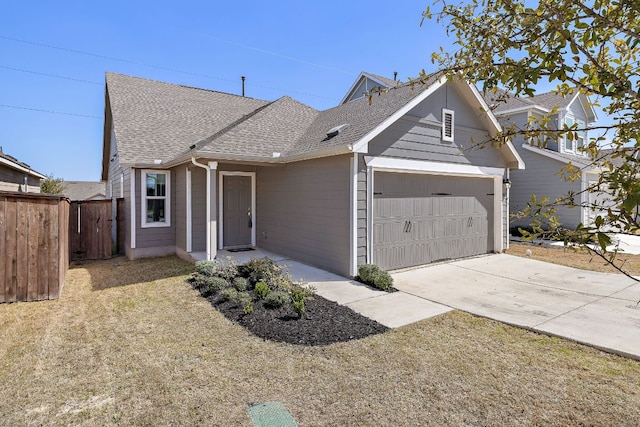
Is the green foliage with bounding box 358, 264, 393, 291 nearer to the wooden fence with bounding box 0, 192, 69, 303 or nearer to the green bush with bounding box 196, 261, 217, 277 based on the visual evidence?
the green bush with bounding box 196, 261, 217, 277

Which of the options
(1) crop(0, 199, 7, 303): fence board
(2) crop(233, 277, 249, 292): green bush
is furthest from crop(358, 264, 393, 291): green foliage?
(1) crop(0, 199, 7, 303): fence board

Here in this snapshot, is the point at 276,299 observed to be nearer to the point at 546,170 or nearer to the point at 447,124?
the point at 447,124

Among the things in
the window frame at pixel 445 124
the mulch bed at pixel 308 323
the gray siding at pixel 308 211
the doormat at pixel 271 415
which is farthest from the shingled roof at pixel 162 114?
the doormat at pixel 271 415

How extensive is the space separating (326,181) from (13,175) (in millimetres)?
12029

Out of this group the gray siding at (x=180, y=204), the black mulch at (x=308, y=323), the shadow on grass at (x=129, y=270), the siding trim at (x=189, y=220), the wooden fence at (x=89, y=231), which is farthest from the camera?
the wooden fence at (x=89, y=231)

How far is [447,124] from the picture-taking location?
901 centimetres

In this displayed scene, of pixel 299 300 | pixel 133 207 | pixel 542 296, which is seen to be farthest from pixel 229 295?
pixel 133 207

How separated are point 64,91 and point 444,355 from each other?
26.5 metres

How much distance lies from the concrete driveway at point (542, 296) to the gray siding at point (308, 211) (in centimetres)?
170

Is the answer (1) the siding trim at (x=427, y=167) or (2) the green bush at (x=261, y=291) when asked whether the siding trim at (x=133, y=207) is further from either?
(1) the siding trim at (x=427, y=167)

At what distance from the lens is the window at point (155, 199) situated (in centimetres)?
1034

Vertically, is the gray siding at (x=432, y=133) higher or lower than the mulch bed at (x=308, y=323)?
higher

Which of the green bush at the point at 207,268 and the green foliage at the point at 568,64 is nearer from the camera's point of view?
the green foliage at the point at 568,64

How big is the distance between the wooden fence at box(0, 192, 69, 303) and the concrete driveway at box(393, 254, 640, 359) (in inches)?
258
